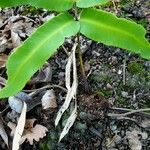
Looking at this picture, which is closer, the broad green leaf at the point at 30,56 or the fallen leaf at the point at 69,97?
the broad green leaf at the point at 30,56

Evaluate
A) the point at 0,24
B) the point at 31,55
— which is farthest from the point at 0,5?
the point at 0,24

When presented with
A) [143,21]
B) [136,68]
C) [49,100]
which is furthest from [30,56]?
[143,21]

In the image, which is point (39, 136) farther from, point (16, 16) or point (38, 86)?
point (16, 16)

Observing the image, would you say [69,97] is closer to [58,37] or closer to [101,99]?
[101,99]

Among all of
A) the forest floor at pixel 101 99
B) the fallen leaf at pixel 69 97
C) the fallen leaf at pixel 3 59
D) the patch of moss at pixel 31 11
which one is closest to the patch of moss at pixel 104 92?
the forest floor at pixel 101 99

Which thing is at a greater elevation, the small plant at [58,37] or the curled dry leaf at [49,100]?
the small plant at [58,37]

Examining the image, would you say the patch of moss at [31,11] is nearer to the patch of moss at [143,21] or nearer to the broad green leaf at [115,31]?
the patch of moss at [143,21]

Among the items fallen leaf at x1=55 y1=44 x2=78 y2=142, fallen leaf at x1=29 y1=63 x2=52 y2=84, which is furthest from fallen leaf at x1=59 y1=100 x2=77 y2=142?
fallen leaf at x1=29 y1=63 x2=52 y2=84
